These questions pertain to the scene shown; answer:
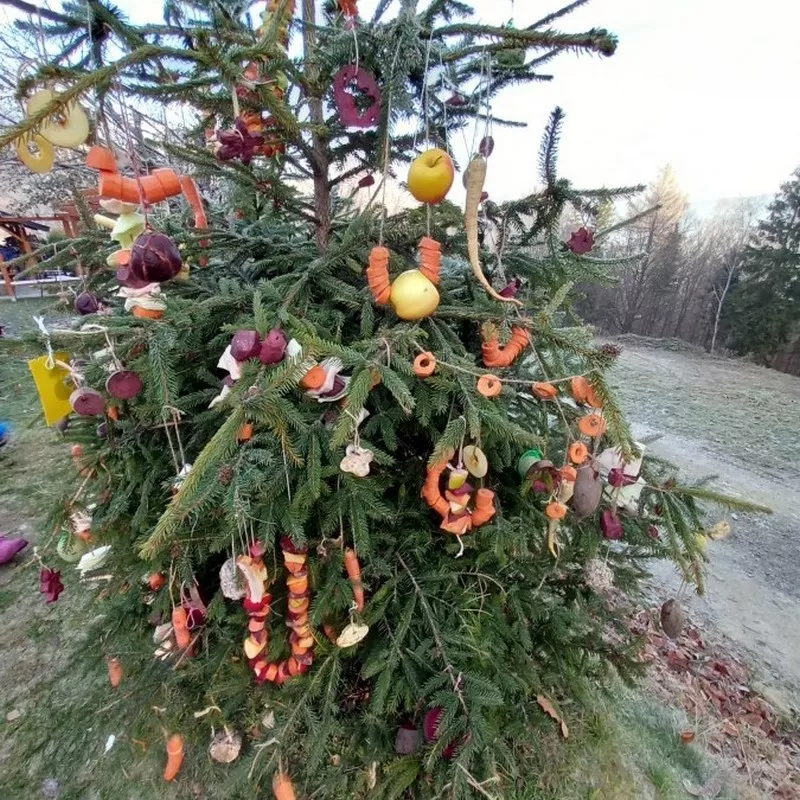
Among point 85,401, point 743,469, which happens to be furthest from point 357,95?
point 743,469

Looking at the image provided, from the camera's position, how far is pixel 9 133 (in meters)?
0.66

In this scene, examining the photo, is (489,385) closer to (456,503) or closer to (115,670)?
(456,503)

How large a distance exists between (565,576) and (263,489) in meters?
1.36

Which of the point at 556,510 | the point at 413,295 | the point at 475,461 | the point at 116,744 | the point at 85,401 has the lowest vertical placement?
the point at 116,744

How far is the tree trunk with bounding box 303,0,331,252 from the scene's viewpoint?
1.37m

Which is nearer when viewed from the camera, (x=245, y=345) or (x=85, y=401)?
(x=245, y=345)

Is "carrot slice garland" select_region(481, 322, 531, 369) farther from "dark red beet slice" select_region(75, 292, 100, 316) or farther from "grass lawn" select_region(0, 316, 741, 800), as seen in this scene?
"grass lawn" select_region(0, 316, 741, 800)

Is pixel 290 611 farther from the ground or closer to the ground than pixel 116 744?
farther from the ground

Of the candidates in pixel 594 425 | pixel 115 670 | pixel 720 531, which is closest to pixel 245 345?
pixel 594 425

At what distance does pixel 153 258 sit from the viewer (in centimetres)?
110

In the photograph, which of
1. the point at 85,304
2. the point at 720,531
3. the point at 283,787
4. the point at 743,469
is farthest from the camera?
the point at 743,469

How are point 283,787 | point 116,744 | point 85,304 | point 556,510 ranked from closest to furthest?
point 556,510 → point 85,304 → point 283,787 → point 116,744

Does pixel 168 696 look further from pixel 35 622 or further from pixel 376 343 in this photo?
pixel 376 343

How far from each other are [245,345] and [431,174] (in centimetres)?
55
